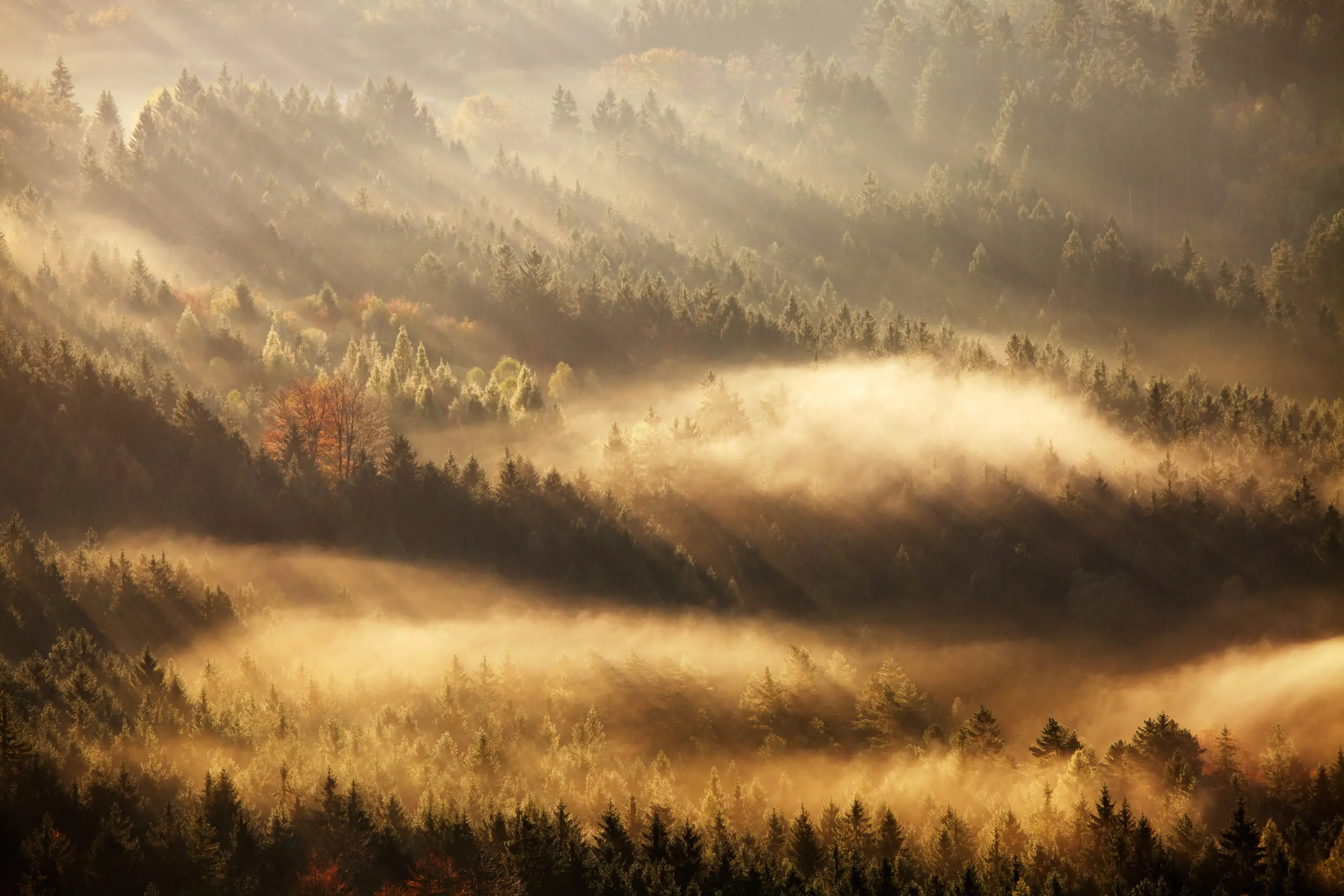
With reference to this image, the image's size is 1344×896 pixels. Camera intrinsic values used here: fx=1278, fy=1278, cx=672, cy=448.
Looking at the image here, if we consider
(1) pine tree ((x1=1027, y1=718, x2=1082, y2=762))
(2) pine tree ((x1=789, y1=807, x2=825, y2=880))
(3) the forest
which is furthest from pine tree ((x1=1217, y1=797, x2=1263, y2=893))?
(2) pine tree ((x1=789, y1=807, x2=825, y2=880))

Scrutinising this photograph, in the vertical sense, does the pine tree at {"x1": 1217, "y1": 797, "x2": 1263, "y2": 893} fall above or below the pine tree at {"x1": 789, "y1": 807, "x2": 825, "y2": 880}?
above

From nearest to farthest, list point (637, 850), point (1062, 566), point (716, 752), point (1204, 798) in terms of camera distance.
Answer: point (637, 850) < point (1204, 798) < point (716, 752) < point (1062, 566)

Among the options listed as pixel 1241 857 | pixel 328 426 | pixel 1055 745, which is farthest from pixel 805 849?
pixel 328 426

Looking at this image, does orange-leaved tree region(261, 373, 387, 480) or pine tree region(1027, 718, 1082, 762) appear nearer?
pine tree region(1027, 718, 1082, 762)

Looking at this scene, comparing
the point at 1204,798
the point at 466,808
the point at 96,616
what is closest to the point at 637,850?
the point at 466,808

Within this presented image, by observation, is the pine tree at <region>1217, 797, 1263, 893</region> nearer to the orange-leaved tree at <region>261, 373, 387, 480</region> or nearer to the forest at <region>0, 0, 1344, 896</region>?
the forest at <region>0, 0, 1344, 896</region>

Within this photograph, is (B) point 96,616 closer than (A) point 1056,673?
Yes

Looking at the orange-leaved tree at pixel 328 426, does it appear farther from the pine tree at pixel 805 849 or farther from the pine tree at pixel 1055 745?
the pine tree at pixel 1055 745

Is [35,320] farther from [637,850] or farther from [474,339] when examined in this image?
[637,850]
